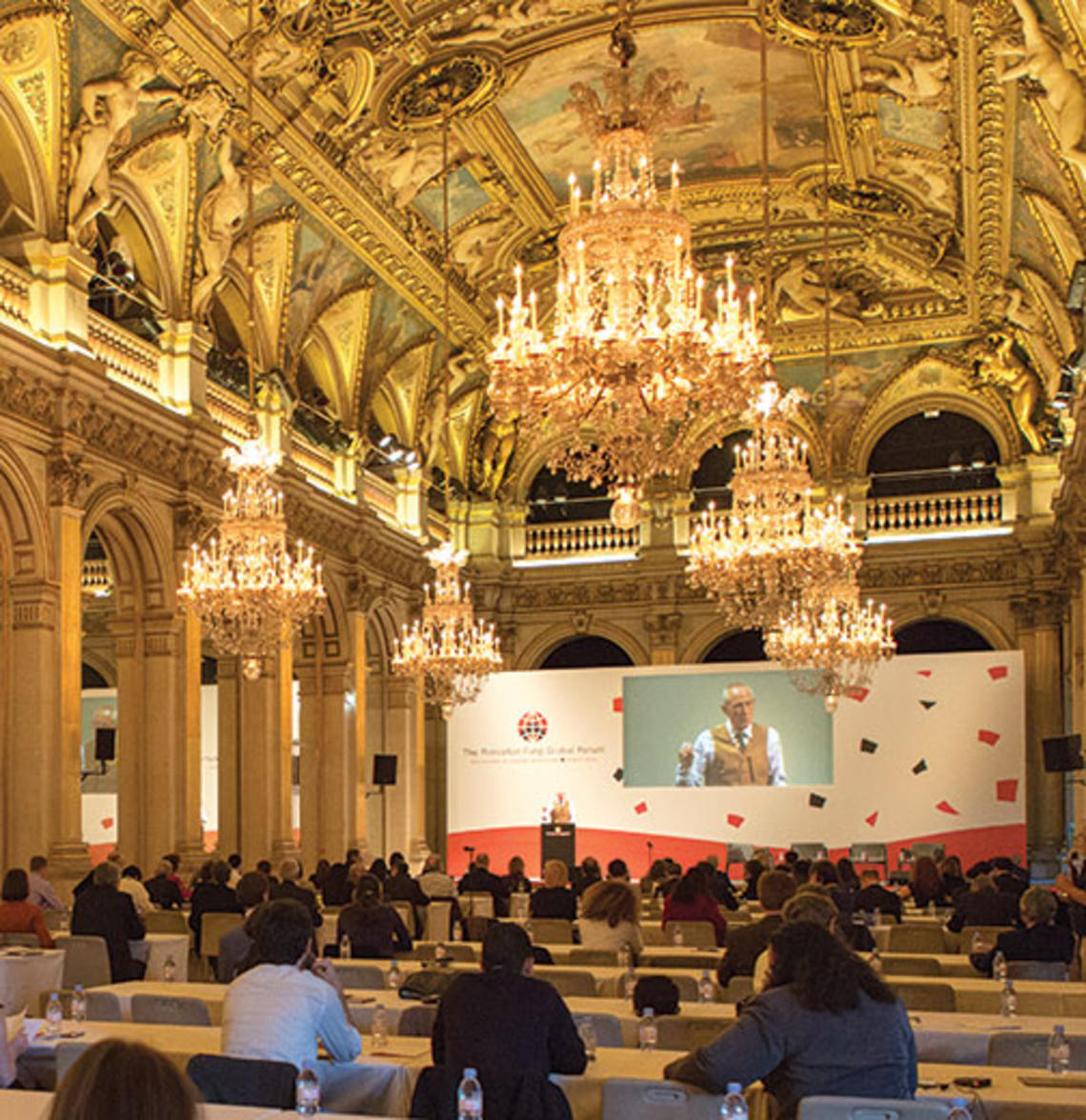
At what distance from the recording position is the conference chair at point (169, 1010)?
6613 millimetres

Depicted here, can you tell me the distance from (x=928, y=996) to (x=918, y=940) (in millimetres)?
3535

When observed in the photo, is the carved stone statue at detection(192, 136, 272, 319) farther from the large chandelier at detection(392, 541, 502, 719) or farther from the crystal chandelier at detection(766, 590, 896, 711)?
the crystal chandelier at detection(766, 590, 896, 711)

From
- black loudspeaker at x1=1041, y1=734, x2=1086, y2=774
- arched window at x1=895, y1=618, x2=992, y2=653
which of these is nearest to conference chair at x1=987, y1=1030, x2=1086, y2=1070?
black loudspeaker at x1=1041, y1=734, x2=1086, y2=774

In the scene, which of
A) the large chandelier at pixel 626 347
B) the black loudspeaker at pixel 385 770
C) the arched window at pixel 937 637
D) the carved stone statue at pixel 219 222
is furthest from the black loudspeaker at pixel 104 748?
the arched window at pixel 937 637

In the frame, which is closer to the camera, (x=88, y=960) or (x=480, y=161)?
(x=88, y=960)

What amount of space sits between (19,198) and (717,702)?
12712 millimetres

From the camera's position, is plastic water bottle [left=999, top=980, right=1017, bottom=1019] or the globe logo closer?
plastic water bottle [left=999, top=980, right=1017, bottom=1019]

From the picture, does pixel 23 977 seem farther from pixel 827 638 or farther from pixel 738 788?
pixel 738 788

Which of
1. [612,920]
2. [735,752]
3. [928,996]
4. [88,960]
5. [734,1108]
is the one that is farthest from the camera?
[735,752]

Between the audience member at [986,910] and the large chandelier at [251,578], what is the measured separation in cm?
596

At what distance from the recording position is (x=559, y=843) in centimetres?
2261

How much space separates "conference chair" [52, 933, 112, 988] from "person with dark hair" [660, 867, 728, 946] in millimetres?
3908

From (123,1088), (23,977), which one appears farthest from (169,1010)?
(123,1088)

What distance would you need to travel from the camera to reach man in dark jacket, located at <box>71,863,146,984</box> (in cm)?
980
